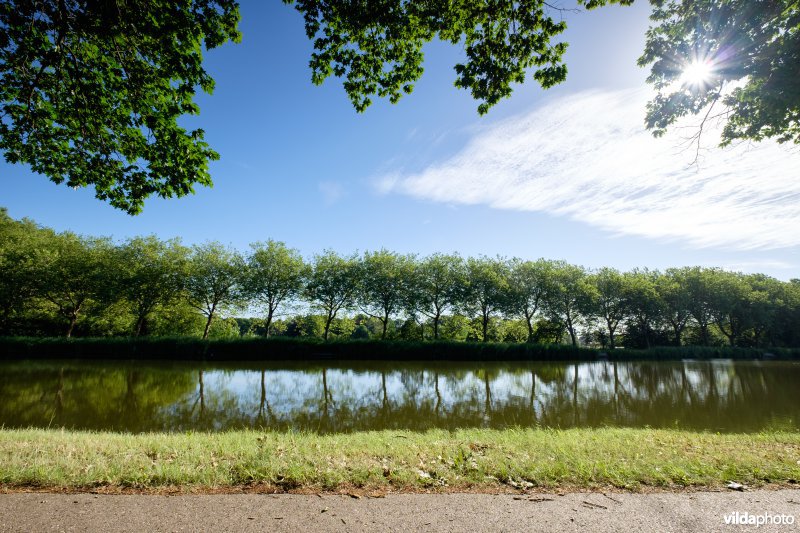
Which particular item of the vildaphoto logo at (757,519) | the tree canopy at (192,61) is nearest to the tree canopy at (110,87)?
the tree canopy at (192,61)

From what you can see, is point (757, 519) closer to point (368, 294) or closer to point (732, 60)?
point (732, 60)

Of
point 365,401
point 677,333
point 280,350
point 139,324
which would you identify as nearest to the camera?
point 365,401

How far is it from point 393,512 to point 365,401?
40.0ft

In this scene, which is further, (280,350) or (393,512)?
(280,350)

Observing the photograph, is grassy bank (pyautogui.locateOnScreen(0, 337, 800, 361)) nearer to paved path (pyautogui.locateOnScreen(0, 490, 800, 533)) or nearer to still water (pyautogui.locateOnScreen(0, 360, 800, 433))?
still water (pyautogui.locateOnScreen(0, 360, 800, 433))

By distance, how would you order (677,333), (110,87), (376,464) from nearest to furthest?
(376,464) < (110,87) < (677,333)

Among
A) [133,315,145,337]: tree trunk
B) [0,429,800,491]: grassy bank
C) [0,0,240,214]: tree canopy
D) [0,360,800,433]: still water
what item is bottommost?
[0,360,800,433]: still water

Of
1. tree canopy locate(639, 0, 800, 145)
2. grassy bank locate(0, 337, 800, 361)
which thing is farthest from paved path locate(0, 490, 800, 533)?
grassy bank locate(0, 337, 800, 361)

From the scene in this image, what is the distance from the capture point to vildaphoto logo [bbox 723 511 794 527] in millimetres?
3912

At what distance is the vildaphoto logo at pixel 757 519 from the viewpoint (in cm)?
391

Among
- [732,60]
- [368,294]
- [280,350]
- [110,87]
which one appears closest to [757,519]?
[732,60]

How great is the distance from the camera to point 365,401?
15641 millimetres

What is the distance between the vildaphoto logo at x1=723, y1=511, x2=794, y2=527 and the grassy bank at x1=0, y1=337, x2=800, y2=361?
3338cm

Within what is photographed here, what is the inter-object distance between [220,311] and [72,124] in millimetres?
41027
